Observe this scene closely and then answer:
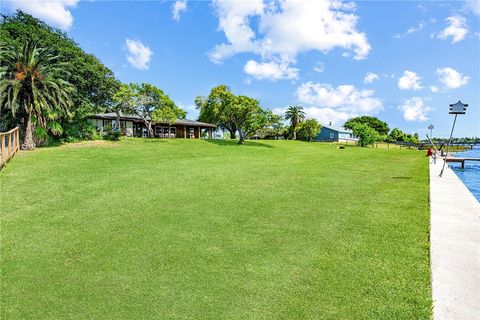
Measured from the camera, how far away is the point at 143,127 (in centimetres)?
3972

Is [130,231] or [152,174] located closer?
[130,231]

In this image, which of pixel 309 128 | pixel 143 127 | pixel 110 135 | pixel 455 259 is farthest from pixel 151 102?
pixel 309 128

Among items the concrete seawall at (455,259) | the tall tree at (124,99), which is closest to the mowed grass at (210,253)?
the concrete seawall at (455,259)

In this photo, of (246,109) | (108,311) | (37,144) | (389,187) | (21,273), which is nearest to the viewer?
(108,311)

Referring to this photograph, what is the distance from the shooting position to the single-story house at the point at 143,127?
1314 inches

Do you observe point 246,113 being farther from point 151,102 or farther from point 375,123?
point 375,123

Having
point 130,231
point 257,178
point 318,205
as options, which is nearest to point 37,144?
point 257,178

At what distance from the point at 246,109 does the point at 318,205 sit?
25.9 m

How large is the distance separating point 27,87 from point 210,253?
62.4 feet

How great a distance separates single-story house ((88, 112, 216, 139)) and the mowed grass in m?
26.2

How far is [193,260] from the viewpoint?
14.6ft

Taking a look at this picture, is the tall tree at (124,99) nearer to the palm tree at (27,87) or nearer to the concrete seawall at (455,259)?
the palm tree at (27,87)

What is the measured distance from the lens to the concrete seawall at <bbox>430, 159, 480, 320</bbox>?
3365 millimetres

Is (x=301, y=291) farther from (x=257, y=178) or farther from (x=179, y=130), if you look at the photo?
(x=179, y=130)
